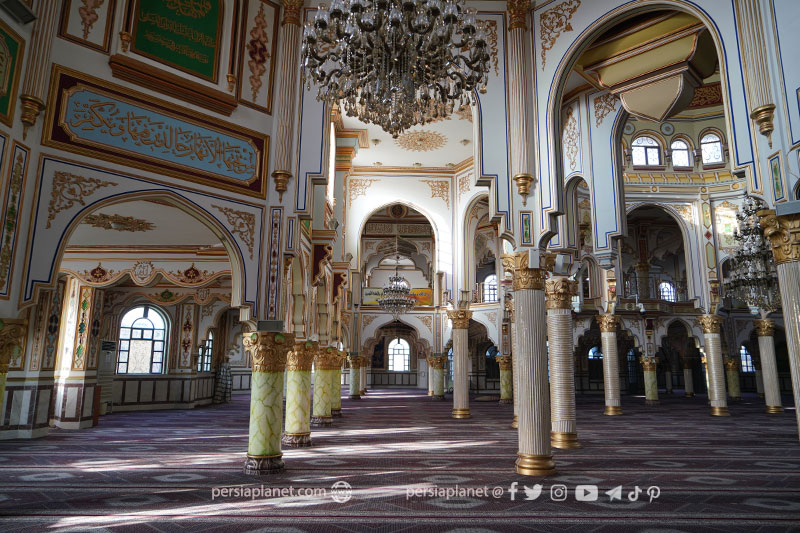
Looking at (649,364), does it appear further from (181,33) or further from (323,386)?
(181,33)

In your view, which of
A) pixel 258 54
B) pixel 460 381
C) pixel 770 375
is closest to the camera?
pixel 258 54

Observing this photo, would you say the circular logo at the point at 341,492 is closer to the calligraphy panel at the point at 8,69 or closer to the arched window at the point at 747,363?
the calligraphy panel at the point at 8,69

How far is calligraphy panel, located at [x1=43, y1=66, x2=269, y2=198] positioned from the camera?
4.61 meters

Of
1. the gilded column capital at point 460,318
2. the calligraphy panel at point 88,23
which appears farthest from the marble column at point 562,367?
the calligraphy panel at point 88,23

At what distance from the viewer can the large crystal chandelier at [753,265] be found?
12.5 meters

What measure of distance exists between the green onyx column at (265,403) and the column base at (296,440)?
210 cm

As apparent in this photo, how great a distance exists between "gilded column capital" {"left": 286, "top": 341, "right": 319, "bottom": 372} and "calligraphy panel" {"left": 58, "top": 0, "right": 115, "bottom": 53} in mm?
4347

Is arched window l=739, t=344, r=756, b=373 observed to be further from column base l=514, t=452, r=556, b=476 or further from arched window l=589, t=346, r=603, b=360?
column base l=514, t=452, r=556, b=476

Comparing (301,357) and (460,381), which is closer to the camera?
(301,357)

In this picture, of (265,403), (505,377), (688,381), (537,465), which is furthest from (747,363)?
(265,403)

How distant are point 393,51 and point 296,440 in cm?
559

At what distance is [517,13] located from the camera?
20.2 feet

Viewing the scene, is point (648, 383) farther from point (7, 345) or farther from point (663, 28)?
point (7, 345)

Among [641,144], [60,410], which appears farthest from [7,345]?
[641,144]
